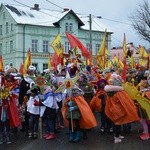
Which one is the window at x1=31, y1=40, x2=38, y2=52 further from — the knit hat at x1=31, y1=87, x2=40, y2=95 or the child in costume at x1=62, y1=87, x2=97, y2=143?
the child in costume at x1=62, y1=87, x2=97, y2=143

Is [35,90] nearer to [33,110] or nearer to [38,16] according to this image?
[33,110]

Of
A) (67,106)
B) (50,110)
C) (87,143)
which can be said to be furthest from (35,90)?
(87,143)

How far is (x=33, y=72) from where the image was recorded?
9.82 m

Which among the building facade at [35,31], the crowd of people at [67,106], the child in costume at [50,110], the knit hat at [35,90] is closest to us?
the crowd of people at [67,106]

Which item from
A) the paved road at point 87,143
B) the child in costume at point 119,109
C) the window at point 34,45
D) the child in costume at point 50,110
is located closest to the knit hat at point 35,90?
the child in costume at point 50,110

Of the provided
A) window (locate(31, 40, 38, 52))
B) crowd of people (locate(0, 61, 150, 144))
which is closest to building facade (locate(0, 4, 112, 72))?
window (locate(31, 40, 38, 52))

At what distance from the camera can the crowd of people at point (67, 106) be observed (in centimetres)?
860

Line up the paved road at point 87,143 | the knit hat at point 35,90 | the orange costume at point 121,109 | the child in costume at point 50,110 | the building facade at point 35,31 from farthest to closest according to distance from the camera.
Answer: the building facade at point 35,31
the knit hat at point 35,90
the child in costume at point 50,110
the orange costume at point 121,109
the paved road at point 87,143

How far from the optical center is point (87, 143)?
866 centimetres

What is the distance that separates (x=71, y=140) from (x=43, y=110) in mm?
1062

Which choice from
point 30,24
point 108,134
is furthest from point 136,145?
point 30,24

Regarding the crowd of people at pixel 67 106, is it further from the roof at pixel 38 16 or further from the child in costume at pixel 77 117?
the roof at pixel 38 16

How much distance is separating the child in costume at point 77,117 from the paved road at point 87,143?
0.83 feet

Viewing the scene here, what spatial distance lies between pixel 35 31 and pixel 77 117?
43432 mm
